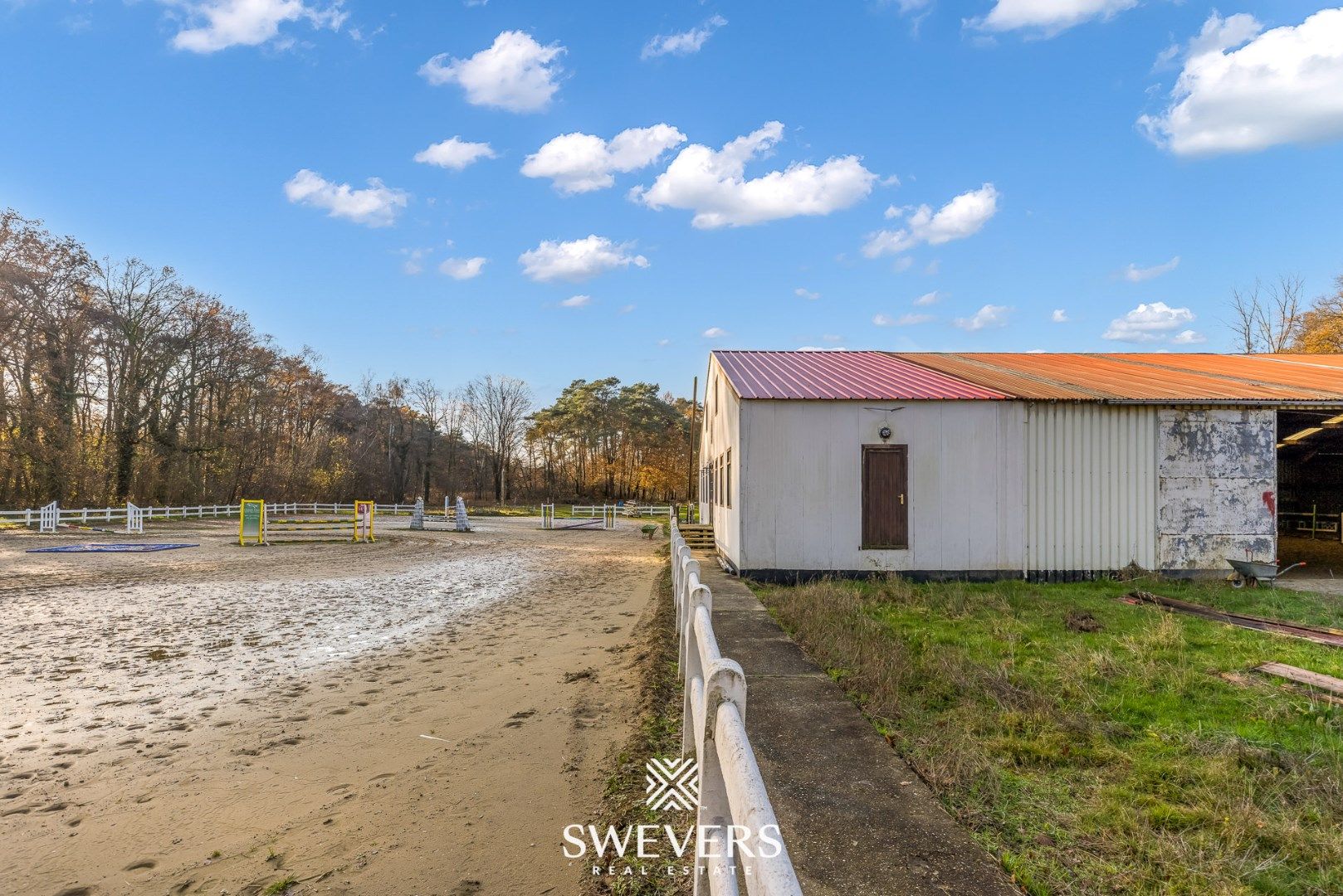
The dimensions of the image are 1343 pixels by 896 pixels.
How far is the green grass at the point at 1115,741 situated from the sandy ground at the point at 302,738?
2062mm

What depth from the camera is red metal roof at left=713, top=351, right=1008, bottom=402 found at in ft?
40.1

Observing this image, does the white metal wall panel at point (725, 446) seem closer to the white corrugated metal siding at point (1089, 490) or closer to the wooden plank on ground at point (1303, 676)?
the white corrugated metal siding at point (1089, 490)

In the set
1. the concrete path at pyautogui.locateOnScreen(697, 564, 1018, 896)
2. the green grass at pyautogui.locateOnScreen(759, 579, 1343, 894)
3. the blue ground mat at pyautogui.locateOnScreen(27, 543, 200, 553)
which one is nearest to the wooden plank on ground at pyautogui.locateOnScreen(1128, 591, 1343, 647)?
the green grass at pyautogui.locateOnScreen(759, 579, 1343, 894)

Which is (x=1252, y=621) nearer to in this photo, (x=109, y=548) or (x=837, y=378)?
(x=837, y=378)

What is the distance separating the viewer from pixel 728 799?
2172mm

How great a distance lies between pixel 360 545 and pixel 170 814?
21.2 metres

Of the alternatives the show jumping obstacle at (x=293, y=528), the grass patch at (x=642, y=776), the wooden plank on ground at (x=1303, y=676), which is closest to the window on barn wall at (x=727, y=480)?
the grass patch at (x=642, y=776)

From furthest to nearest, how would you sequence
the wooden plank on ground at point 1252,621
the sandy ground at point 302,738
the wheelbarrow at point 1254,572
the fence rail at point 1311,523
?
the fence rail at point 1311,523 < the wheelbarrow at point 1254,572 < the wooden plank on ground at point 1252,621 < the sandy ground at point 302,738

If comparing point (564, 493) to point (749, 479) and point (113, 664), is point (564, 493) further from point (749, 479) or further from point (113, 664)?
point (113, 664)

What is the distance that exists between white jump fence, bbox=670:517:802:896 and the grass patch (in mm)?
428

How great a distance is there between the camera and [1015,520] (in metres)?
12.0

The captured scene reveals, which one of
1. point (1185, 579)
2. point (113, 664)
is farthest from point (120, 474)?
point (1185, 579)

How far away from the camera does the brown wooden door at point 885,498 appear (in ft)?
39.6

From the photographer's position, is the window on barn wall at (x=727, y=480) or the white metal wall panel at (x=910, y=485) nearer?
the white metal wall panel at (x=910, y=485)
